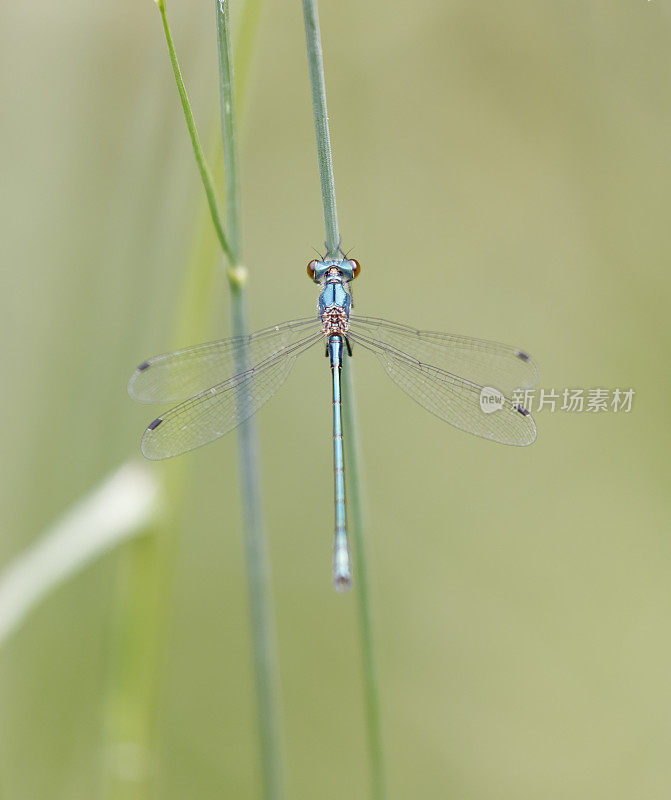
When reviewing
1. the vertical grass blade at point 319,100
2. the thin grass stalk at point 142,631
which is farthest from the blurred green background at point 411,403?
the vertical grass blade at point 319,100

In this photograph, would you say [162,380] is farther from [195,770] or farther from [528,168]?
[528,168]

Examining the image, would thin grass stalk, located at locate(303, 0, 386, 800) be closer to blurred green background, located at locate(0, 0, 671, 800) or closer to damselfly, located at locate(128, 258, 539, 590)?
damselfly, located at locate(128, 258, 539, 590)

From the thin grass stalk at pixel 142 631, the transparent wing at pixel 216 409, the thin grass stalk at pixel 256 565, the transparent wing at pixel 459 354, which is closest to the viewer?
the thin grass stalk at pixel 256 565

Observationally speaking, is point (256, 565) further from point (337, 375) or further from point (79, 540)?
point (337, 375)

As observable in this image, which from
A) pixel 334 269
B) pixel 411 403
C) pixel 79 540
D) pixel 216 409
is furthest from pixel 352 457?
pixel 411 403

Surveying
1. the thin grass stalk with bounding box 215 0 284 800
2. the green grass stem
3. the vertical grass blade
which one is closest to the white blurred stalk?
the thin grass stalk with bounding box 215 0 284 800

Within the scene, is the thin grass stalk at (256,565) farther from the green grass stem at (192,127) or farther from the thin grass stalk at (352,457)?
the thin grass stalk at (352,457)
